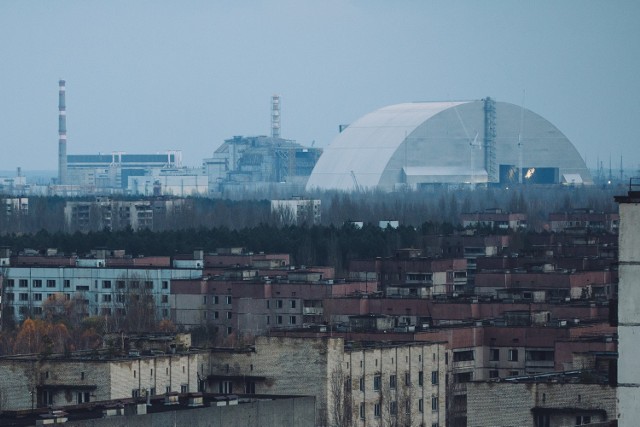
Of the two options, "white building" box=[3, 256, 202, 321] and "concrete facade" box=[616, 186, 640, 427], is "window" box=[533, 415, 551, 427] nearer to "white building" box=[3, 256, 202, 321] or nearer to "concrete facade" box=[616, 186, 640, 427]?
"concrete facade" box=[616, 186, 640, 427]

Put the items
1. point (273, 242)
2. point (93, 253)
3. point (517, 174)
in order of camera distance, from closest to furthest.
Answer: point (93, 253)
point (273, 242)
point (517, 174)

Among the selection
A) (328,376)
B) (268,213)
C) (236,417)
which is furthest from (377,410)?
(268,213)

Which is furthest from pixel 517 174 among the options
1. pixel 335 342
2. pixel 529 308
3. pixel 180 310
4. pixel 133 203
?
pixel 335 342

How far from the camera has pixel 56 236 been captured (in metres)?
53.4

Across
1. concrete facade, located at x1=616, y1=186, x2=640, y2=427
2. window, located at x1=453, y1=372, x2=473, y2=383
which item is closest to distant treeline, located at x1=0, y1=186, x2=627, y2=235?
window, located at x1=453, y1=372, x2=473, y2=383

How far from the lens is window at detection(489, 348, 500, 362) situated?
2783cm

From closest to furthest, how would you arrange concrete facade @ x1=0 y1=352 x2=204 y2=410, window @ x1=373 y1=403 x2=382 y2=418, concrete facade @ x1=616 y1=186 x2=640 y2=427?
concrete facade @ x1=616 y1=186 x2=640 y2=427
concrete facade @ x1=0 y1=352 x2=204 y2=410
window @ x1=373 y1=403 x2=382 y2=418

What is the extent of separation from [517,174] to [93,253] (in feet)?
209

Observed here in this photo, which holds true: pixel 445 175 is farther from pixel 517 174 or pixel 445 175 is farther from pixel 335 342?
pixel 335 342

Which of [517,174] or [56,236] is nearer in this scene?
[56,236]

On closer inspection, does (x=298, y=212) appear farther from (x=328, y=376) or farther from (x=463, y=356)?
(x=328, y=376)

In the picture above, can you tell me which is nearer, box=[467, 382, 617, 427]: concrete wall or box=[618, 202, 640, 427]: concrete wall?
box=[618, 202, 640, 427]: concrete wall

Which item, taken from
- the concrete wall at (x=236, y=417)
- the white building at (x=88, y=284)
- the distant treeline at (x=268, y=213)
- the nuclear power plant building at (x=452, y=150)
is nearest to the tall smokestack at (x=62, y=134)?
the nuclear power plant building at (x=452, y=150)

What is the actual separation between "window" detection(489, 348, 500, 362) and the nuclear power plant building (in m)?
77.3
